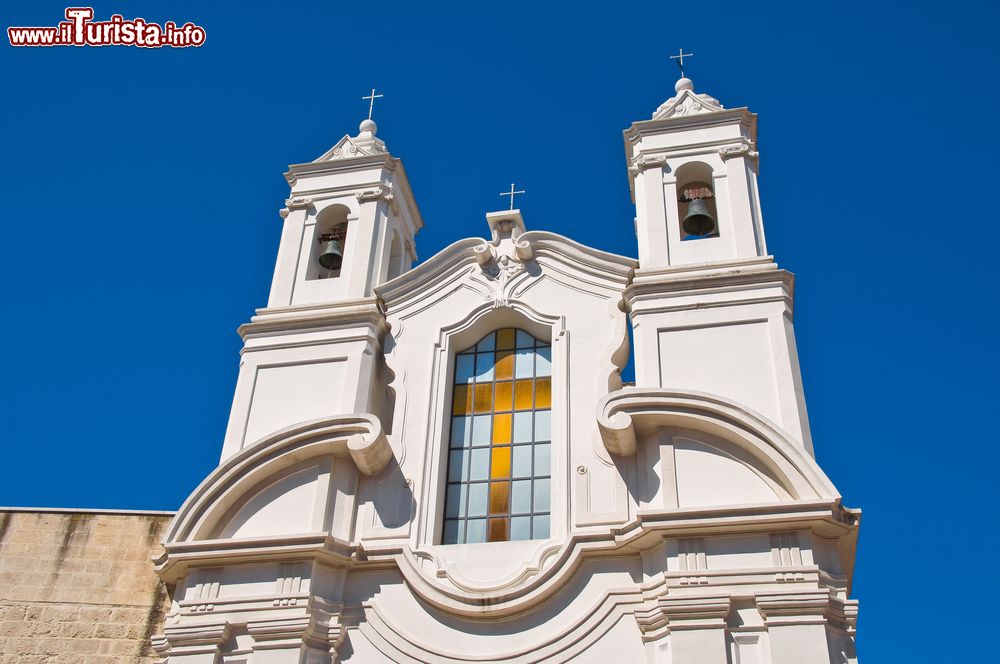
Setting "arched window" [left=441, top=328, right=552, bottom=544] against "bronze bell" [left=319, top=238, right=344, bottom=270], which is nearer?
"arched window" [left=441, top=328, right=552, bottom=544]

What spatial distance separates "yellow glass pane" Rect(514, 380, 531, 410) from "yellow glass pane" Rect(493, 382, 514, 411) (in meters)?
0.06

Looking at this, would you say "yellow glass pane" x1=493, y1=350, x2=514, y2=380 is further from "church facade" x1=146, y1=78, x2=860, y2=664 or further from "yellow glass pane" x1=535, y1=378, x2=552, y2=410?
"yellow glass pane" x1=535, y1=378, x2=552, y2=410

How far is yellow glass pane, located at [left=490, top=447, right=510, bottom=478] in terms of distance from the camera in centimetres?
1506

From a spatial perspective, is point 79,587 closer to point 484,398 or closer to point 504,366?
point 484,398

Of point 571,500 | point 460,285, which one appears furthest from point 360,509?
point 460,285

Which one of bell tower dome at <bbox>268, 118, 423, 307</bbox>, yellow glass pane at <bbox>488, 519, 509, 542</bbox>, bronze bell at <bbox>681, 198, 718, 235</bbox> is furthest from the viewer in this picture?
bell tower dome at <bbox>268, 118, 423, 307</bbox>

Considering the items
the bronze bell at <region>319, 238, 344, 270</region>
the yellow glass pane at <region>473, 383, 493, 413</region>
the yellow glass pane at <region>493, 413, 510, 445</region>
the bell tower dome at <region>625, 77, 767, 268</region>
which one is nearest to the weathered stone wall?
the bronze bell at <region>319, 238, 344, 270</region>

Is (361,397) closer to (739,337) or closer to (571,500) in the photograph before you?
(571,500)

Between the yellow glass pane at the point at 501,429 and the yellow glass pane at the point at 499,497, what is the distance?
69 cm

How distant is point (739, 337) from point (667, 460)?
219 centimetres

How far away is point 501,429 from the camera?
15586 mm

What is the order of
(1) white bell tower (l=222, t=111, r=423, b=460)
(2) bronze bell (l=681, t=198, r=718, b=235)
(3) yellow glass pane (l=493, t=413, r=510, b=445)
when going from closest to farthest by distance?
(3) yellow glass pane (l=493, t=413, r=510, b=445) < (1) white bell tower (l=222, t=111, r=423, b=460) < (2) bronze bell (l=681, t=198, r=718, b=235)

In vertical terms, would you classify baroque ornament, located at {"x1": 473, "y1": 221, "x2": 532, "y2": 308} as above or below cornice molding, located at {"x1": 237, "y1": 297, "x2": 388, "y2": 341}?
above

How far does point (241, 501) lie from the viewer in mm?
14820
